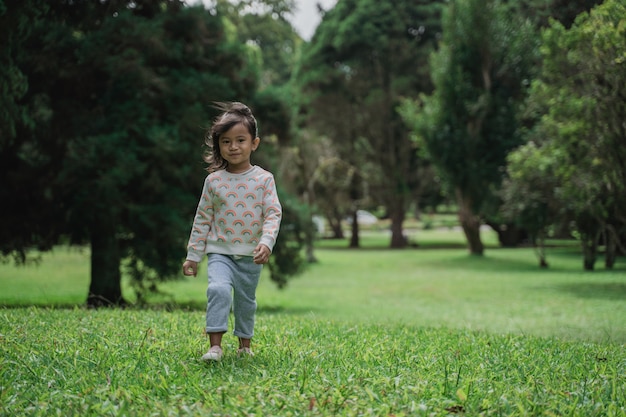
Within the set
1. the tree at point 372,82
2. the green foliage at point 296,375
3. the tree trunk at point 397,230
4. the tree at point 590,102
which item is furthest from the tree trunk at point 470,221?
the green foliage at point 296,375

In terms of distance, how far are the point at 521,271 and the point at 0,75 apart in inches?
690

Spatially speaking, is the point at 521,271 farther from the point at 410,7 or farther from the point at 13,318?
the point at 13,318

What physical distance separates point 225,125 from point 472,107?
2142 centimetres

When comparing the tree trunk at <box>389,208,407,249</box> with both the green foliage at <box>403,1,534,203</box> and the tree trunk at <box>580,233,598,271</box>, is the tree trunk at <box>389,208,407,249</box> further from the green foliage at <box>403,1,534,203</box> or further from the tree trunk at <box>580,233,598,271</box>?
the tree trunk at <box>580,233,598,271</box>

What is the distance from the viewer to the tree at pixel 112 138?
440 inches

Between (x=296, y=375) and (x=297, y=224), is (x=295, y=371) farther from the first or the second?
(x=297, y=224)

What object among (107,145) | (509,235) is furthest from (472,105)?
(107,145)

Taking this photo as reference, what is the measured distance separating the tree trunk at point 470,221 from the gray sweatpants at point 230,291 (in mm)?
22638

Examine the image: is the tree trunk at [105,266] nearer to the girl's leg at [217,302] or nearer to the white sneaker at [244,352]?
the white sneaker at [244,352]

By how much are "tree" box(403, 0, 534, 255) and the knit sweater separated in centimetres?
2038

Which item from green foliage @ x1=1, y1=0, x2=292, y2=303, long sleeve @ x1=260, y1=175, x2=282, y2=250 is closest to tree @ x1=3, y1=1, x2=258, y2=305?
green foliage @ x1=1, y1=0, x2=292, y2=303

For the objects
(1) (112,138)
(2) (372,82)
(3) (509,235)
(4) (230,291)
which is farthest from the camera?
(3) (509,235)

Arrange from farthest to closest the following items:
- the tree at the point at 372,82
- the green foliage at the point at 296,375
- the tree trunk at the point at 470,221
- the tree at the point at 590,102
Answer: the tree at the point at 372,82
the tree trunk at the point at 470,221
the tree at the point at 590,102
the green foliage at the point at 296,375

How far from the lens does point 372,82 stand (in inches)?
1325
